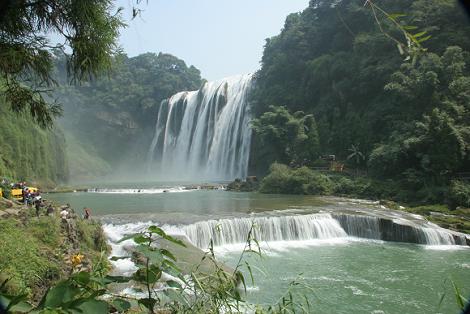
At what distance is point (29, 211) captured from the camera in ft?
26.3

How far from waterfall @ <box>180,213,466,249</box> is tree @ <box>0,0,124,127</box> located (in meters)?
8.59

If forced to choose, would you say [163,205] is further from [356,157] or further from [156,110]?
[156,110]

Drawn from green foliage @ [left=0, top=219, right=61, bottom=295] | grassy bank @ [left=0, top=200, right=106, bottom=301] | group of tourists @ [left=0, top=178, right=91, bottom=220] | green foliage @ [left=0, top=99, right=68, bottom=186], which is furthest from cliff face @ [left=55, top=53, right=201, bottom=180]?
green foliage @ [left=0, top=219, right=61, bottom=295]

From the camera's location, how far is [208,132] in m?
35.3

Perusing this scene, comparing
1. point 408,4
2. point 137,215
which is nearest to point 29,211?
point 137,215

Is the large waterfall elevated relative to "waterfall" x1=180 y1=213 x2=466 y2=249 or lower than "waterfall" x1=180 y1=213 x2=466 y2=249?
elevated

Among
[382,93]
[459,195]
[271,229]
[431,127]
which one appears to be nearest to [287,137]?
[382,93]

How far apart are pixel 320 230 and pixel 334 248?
5.32ft

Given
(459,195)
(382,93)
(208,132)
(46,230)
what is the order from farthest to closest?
(208,132) → (382,93) → (459,195) → (46,230)

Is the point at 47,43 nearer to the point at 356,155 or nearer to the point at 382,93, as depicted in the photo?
the point at 356,155

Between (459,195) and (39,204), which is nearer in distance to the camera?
(39,204)

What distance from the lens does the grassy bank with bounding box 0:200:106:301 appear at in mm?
4684

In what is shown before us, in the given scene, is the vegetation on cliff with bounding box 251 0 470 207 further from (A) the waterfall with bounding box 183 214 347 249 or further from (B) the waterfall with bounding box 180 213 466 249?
(A) the waterfall with bounding box 183 214 347 249

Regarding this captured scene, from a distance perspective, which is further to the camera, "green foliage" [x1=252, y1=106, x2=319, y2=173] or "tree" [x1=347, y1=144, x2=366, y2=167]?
"green foliage" [x1=252, y1=106, x2=319, y2=173]
